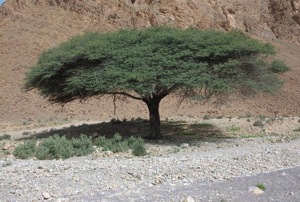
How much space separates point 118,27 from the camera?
46719 mm

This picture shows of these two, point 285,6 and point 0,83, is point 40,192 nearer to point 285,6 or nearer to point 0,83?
point 0,83

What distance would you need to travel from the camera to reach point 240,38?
20.4 m

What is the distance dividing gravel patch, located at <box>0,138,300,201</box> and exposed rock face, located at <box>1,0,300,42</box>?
1363 inches

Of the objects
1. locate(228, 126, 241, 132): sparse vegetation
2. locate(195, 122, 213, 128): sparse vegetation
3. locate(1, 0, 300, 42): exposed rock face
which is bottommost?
locate(228, 126, 241, 132): sparse vegetation

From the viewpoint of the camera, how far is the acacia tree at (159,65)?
60.9ft

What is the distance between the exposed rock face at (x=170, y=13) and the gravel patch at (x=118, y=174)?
34.6 meters

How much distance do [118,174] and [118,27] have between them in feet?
119

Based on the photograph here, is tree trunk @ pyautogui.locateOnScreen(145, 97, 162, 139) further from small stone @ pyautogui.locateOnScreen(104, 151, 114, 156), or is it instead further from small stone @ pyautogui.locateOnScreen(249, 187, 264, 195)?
small stone @ pyautogui.locateOnScreen(249, 187, 264, 195)

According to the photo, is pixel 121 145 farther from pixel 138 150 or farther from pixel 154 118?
pixel 154 118

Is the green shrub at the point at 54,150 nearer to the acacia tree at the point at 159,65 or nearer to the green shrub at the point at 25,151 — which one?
the green shrub at the point at 25,151

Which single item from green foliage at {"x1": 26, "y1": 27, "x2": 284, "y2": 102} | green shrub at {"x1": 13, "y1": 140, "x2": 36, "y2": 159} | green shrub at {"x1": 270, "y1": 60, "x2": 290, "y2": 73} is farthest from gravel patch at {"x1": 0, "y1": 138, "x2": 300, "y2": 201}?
green shrub at {"x1": 270, "y1": 60, "x2": 290, "y2": 73}

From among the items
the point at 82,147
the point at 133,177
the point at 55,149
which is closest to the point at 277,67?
the point at 82,147

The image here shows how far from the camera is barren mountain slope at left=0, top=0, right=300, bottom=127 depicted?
122 ft

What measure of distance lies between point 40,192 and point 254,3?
54948mm
